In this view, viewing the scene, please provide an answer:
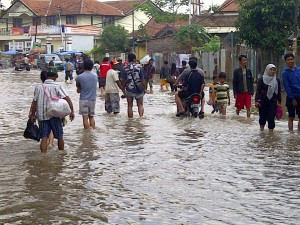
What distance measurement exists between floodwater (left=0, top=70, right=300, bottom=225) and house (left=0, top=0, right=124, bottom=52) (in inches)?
2310

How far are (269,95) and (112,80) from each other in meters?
4.76

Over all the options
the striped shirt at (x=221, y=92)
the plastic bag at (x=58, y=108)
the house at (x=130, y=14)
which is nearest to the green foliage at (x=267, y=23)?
the striped shirt at (x=221, y=92)

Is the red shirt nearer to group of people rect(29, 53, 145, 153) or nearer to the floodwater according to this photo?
group of people rect(29, 53, 145, 153)

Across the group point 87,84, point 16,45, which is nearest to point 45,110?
point 87,84

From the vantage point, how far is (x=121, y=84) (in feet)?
50.2

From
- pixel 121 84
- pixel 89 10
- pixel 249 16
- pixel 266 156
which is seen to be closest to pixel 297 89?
pixel 266 156

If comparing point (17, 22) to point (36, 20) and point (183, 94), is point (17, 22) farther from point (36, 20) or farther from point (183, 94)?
point (183, 94)

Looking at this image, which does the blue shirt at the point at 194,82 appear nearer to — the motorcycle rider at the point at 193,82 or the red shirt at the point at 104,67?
the motorcycle rider at the point at 193,82

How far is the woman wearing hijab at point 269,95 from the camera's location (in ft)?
40.2

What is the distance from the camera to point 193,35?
4391cm

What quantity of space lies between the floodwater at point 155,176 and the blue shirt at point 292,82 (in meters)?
0.78

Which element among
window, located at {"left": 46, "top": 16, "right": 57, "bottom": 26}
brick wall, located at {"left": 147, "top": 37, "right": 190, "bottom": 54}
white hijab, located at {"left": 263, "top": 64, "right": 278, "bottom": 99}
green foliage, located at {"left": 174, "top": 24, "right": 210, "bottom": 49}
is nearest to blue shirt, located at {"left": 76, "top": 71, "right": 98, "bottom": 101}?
white hijab, located at {"left": 263, "top": 64, "right": 278, "bottom": 99}

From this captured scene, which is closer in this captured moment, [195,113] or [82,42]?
[195,113]

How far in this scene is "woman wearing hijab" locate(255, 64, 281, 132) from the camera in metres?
12.3
